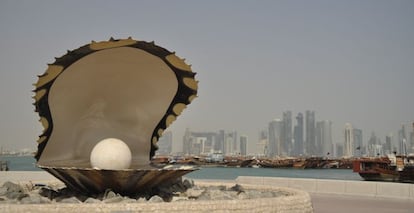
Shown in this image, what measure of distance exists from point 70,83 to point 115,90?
1054 mm

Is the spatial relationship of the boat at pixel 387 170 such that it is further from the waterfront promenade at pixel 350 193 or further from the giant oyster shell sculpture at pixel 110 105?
the giant oyster shell sculpture at pixel 110 105

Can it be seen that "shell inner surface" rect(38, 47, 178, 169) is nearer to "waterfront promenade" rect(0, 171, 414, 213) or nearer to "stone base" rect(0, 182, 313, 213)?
"stone base" rect(0, 182, 313, 213)

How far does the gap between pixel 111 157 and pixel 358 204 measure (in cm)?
825

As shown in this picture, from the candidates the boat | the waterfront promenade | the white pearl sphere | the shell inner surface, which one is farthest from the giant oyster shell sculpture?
the boat

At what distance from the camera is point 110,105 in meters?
10.1

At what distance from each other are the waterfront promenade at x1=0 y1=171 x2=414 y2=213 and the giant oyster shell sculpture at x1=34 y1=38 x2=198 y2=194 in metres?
4.09

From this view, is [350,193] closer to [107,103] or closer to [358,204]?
[358,204]

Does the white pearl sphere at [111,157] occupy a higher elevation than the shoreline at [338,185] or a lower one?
higher

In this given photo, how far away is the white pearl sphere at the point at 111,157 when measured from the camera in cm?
845

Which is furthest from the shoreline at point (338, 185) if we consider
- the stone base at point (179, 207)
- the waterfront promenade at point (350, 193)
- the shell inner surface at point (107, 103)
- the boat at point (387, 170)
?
the boat at point (387, 170)

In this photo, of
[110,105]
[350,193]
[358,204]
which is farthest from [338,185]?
[110,105]

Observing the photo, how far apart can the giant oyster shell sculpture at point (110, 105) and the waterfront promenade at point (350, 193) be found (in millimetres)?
4094

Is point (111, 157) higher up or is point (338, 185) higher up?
point (111, 157)

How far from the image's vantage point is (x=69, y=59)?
8.70 metres
